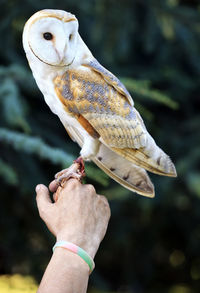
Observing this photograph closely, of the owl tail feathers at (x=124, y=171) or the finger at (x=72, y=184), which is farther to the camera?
the owl tail feathers at (x=124, y=171)

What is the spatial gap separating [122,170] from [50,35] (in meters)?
0.50

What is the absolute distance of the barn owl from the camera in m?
1.42

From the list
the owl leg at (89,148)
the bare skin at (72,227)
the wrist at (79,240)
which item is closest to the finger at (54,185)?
the bare skin at (72,227)

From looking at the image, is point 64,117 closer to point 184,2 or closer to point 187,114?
point 187,114

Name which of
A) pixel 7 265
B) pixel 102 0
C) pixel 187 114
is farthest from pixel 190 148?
pixel 7 265

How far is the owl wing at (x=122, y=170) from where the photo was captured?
5.09ft

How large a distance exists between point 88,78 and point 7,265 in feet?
5.95

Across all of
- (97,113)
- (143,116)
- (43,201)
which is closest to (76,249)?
(43,201)

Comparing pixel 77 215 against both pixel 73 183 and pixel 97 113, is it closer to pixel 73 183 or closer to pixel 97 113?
pixel 73 183

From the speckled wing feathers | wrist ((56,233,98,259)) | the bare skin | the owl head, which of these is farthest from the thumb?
Answer: the owl head

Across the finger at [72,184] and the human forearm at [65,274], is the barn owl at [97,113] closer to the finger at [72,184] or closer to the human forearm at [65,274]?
the finger at [72,184]

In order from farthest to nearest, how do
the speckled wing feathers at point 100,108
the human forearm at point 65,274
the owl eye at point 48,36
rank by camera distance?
the speckled wing feathers at point 100,108 → the owl eye at point 48,36 → the human forearm at point 65,274

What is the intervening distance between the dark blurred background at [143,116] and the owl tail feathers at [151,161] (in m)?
0.43

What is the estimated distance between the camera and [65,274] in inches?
44.8
